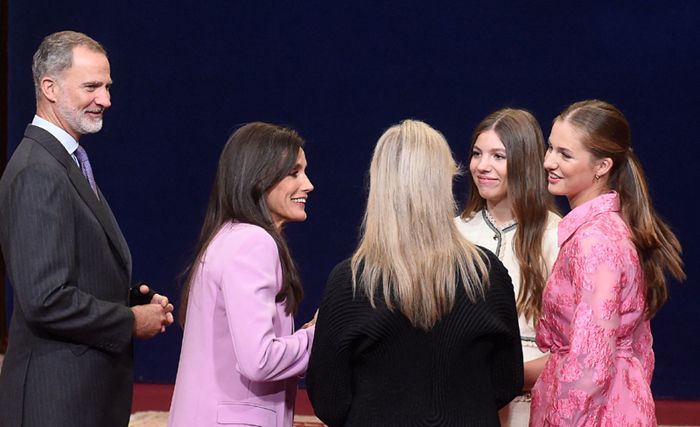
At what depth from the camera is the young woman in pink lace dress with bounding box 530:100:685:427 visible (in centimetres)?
230

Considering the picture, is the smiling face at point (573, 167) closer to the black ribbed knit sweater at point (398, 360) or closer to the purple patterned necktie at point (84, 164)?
the black ribbed knit sweater at point (398, 360)

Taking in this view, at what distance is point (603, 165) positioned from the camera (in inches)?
101

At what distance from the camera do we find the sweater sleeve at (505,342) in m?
2.10

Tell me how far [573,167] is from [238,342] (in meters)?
0.98

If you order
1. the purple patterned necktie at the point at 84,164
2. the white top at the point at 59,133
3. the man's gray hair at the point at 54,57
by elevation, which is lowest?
the purple patterned necktie at the point at 84,164

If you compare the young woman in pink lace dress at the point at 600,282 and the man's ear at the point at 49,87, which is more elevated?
the man's ear at the point at 49,87

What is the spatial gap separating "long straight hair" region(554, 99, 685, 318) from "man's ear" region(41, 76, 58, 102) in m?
1.32

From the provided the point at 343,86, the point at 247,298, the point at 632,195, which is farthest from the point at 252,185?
the point at 343,86

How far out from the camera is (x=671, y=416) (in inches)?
205

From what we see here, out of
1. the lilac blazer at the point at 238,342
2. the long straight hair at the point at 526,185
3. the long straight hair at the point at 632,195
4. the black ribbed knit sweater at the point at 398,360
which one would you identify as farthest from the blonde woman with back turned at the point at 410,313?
the long straight hair at the point at 526,185

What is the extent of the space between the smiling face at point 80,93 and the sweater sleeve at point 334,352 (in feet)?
2.85

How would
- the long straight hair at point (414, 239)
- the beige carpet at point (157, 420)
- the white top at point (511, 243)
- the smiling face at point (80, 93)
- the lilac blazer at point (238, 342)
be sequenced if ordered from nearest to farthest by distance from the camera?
the long straight hair at point (414, 239) → the lilac blazer at point (238, 342) → the smiling face at point (80, 93) → the white top at point (511, 243) → the beige carpet at point (157, 420)

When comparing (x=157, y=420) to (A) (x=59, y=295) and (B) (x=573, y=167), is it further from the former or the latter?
(B) (x=573, y=167)

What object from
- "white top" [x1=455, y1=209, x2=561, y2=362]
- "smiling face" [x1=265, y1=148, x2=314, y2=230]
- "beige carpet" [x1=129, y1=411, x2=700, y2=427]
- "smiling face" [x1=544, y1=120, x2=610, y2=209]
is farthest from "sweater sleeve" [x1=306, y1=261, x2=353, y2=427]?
"beige carpet" [x1=129, y1=411, x2=700, y2=427]
